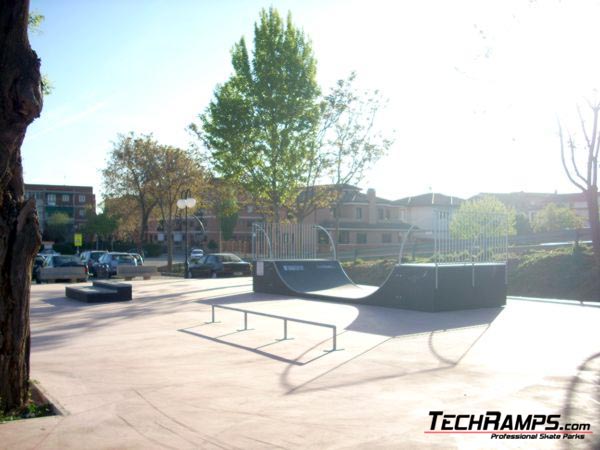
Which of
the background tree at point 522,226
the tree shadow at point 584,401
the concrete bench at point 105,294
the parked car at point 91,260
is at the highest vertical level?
the background tree at point 522,226

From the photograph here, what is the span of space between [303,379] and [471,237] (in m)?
8.89

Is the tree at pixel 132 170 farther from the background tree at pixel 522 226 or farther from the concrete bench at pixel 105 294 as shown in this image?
the background tree at pixel 522 226

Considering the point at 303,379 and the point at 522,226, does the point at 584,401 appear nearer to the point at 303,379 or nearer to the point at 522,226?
the point at 303,379

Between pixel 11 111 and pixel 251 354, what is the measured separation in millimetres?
5205

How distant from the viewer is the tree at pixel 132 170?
4078 cm

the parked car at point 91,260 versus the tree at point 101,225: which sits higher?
the tree at point 101,225

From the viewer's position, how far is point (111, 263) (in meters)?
33.1

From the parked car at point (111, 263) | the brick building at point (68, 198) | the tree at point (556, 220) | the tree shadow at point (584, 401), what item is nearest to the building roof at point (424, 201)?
the tree at point (556, 220)

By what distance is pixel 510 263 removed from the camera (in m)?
24.5

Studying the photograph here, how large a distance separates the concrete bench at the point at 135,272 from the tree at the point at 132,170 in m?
12.3

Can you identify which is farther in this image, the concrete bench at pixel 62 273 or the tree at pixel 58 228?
the tree at pixel 58 228

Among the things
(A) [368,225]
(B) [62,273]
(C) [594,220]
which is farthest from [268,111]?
(A) [368,225]

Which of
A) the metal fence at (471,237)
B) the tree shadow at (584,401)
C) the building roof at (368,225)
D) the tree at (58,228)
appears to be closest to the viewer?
the tree shadow at (584,401)

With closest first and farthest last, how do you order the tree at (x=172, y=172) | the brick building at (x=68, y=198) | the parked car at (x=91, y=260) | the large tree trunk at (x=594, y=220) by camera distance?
the large tree trunk at (x=594, y=220), the parked car at (x=91, y=260), the tree at (x=172, y=172), the brick building at (x=68, y=198)
